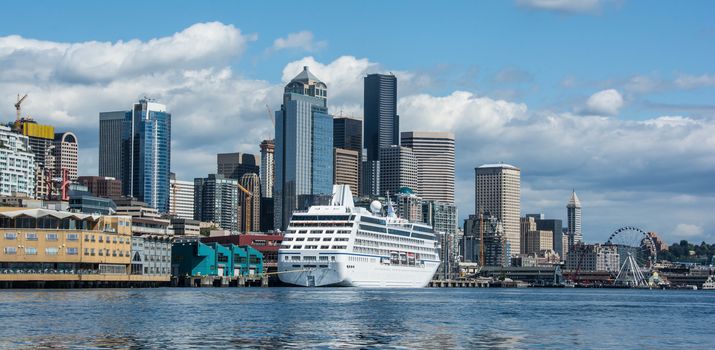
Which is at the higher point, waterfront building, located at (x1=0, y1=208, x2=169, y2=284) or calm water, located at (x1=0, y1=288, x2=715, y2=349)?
waterfront building, located at (x1=0, y1=208, x2=169, y2=284)

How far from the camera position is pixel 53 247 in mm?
176250

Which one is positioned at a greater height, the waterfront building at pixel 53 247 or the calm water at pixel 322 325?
the waterfront building at pixel 53 247

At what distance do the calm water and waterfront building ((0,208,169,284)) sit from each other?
3849cm

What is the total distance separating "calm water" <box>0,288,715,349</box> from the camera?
256 feet

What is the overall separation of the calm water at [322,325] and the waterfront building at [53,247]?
126ft

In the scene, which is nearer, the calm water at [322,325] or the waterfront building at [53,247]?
the calm water at [322,325]

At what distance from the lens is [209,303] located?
133m

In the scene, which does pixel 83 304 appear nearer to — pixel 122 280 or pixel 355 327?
pixel 355 327

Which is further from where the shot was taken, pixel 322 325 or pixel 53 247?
pixel 53 247

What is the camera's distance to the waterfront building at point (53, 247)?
173250mm

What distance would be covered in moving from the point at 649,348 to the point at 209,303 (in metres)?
65.9

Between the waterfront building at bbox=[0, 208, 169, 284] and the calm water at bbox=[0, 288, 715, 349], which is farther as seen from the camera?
the waterfront building at bbox=[0, 208, 169, 284]

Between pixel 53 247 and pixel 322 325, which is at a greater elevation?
Result: pixel 53 247

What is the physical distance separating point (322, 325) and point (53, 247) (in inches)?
3638
